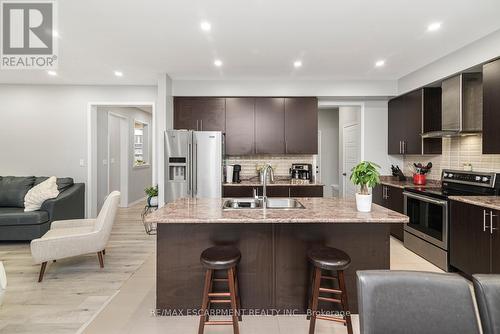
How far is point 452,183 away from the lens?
3705 mm

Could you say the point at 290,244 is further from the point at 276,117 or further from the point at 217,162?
the point at 276,117

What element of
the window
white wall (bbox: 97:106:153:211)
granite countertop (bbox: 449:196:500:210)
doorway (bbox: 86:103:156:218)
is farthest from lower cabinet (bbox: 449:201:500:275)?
the window

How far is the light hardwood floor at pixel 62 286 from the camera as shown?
228 centimetres

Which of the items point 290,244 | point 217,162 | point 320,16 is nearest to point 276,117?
point 217,162

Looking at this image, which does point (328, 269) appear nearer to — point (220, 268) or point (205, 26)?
point (220, 268)

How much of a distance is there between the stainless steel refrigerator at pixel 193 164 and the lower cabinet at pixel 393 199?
8.58 ft

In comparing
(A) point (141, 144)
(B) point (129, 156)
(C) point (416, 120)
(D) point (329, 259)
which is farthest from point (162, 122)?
(A) point (141, 144)

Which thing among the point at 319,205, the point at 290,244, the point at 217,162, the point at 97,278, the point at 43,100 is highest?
the point at 43,100

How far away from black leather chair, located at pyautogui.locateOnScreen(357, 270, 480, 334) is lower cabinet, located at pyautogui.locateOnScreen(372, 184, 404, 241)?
328cm

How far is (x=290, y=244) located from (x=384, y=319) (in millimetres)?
1312

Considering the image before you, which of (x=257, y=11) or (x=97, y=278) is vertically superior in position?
(x=257, y=11)

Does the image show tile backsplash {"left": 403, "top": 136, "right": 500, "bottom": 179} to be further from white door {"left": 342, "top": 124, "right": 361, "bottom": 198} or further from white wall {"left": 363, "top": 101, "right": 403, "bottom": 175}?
white door {"left": 342, "top": 124, "right": 361, "bottom": 198}

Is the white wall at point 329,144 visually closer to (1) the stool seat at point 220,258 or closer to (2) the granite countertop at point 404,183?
(2) the granite countertop at point 404,183

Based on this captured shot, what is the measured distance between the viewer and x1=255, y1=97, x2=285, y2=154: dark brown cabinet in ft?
16.0
